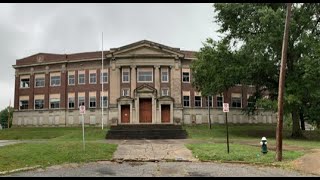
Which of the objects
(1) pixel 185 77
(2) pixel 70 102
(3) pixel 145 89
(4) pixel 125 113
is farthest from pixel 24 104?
(1) pixel 185 77

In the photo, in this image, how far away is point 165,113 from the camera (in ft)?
170

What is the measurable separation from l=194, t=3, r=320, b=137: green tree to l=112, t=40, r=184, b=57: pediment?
12.0 m

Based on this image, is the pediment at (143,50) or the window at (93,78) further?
the window at (93,78)

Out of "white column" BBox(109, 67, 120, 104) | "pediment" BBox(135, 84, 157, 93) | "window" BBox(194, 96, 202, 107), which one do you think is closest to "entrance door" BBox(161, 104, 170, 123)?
"pediment" BBox(135, 84, 157, 93)

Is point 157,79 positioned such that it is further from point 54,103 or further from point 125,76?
point 54,103

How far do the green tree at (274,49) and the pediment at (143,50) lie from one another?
39.4ft

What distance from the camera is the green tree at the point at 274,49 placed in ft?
111

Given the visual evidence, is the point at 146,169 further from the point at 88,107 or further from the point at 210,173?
the point at 88,107

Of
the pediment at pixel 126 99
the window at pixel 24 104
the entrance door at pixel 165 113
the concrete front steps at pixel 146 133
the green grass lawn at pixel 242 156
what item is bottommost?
the green grass lawn at pixel 242 156

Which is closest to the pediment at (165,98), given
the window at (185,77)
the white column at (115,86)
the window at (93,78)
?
the window at (185,77)

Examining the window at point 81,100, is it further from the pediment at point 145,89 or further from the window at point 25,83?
the window at point 25,83

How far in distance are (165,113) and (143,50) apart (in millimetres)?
8578

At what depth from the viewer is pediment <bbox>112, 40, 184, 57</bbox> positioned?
5162cm

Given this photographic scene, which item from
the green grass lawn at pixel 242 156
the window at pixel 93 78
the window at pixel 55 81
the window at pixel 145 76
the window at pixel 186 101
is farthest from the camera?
the window at pixel 55 81
